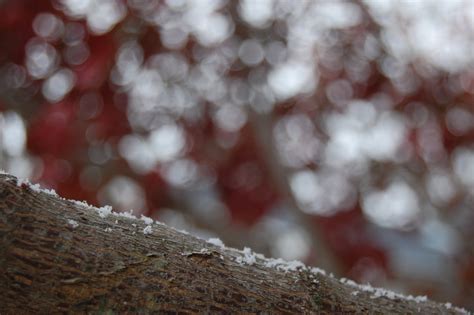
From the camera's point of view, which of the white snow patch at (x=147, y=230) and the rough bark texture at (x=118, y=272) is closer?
the rough bark texture at (x=118, y=272)

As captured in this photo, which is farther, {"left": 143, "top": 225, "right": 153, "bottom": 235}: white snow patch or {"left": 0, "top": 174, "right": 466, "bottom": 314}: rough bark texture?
{"left": 143, "top": 225, "right": 153, "bottom": 235}: white snow patch

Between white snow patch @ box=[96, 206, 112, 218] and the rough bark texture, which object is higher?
white snow patch @ box=[96, 206, 112, 218]

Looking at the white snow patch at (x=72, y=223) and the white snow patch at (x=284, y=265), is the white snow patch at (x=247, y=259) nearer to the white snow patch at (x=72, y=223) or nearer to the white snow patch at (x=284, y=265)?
the white snow patch at (x=284, y=265)

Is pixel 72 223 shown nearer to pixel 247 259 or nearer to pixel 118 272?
pixel 118 272

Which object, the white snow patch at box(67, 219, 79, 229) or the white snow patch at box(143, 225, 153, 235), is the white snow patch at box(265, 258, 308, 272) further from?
the white snow patch at box(67, 219, 79, 229)

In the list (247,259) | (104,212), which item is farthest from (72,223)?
(247,259)

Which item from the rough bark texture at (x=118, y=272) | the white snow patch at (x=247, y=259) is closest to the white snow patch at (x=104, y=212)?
the rough bark texture at (x=118, y=272)

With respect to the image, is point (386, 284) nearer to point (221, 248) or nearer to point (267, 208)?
point (267, 208)

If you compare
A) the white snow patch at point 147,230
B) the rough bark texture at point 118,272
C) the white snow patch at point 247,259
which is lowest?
the rough bark texture at point 118,272

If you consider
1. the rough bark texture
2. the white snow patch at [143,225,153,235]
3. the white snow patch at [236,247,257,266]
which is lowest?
the rough bark texture

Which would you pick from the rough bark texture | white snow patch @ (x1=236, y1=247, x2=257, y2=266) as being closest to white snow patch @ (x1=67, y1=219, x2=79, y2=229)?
the rough bark texture
